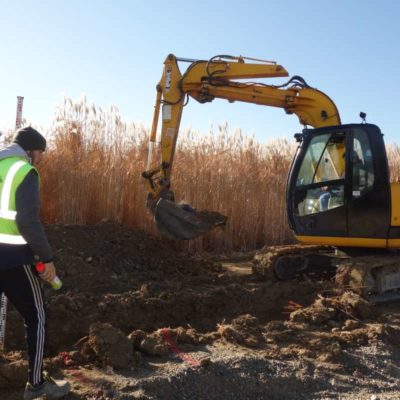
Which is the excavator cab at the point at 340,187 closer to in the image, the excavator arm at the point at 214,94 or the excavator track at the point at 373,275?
the excavator track at the point at 373,275

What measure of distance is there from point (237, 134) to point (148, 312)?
7.98 m

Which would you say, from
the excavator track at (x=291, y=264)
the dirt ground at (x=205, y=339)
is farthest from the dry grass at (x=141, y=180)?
the excavator track at (x=291, y=264)

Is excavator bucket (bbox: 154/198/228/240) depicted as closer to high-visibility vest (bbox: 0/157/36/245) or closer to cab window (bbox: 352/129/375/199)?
cab window (bbox: 352/129/375/199)

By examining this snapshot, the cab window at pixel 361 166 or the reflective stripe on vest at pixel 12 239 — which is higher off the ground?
the cab window at pixel 361 166

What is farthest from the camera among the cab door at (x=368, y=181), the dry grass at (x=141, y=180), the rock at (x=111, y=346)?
the dry grass at (x=141, y=180)

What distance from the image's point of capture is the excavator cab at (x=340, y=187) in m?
7.31

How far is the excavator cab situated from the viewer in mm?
7312

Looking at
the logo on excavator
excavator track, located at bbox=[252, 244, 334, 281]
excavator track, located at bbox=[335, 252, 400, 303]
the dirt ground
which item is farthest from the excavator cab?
the logo on excavator

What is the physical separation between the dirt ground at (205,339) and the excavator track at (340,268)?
0.48 feet

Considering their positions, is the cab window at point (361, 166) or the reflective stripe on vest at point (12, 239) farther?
the cab window at point (361, 166)

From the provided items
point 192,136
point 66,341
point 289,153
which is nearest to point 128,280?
point 66,341

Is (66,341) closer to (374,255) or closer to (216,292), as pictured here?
(216,292)

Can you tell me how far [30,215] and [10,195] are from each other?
7.6 inches

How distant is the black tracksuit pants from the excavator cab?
15.3ft
